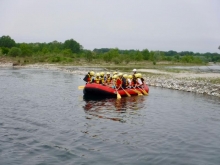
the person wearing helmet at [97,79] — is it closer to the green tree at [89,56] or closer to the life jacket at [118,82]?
the life jacket at [118,82]

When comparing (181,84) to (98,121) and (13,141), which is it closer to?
(98,121)

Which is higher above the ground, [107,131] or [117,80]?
[117,80]

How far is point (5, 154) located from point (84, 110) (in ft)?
27.2

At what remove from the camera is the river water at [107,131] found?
1000 centimetres

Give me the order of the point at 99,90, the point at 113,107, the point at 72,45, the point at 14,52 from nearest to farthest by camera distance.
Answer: the point at 113,107
the point at 99,90
the point at 14,52
the point at 72,45

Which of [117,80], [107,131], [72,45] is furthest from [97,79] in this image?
[72,45]

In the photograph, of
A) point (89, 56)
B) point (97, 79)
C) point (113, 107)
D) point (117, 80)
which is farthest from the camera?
point (89, 56)

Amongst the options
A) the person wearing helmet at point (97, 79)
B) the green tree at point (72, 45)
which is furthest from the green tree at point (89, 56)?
the person wearing helmet at point (97, 79)

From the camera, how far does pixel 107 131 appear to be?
1312 centimetres

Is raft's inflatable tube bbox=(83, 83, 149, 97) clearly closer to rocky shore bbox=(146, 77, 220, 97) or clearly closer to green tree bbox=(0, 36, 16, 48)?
rocky shore bbox=(146, 77, 220, 97)

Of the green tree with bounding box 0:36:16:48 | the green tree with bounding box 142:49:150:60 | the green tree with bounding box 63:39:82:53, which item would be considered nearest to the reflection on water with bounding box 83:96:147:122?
the green tree with bounding box 142:49:150:60

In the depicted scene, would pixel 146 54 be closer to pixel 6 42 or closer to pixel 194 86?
pixel 6 42

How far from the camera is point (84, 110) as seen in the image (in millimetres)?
17766

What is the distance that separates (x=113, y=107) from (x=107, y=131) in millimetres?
5941
